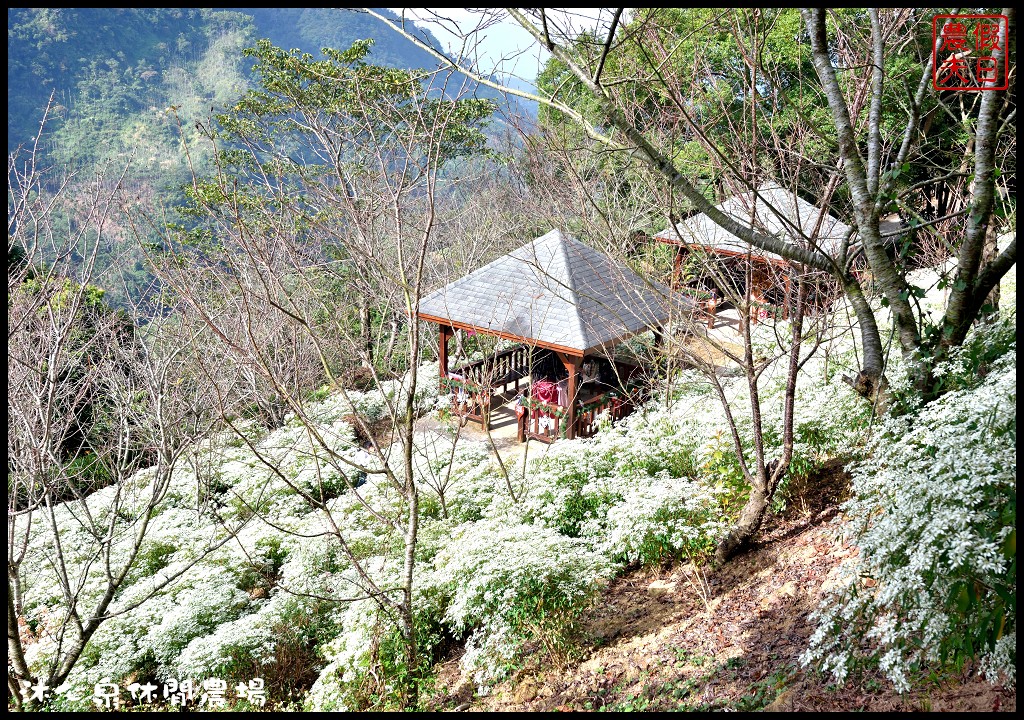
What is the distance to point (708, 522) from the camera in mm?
4773

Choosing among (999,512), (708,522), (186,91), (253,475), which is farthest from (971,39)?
(186,91)

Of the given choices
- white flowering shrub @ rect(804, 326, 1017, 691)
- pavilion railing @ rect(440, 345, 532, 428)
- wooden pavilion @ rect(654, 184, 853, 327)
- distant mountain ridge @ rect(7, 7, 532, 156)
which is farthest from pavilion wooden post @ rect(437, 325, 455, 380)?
distant mountain ridge @ rect(7, 7, 532, 156)

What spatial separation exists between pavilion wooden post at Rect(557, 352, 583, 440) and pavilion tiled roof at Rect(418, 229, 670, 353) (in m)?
0.40

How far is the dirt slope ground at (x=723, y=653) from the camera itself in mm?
3020

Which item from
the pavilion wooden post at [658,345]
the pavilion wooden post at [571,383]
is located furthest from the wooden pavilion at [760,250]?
the pavilion wooden post at [571,383]

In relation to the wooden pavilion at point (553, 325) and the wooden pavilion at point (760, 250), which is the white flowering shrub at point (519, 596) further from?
the wooden pavilion at point (553, 325)

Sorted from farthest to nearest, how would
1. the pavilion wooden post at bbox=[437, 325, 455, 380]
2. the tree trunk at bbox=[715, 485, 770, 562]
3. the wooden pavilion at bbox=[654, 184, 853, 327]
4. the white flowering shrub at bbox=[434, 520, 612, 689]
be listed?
the pavilion wooden post at bbox=[437, 325, 455, 380], the tree trunk at bbox=[715, 485, 770, 562], the white flowering shrub at bbox=[434, 520, 612, 689], the wooden pavilion at bbox=[654, 184, 853, 327]

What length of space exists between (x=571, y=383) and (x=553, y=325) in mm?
891

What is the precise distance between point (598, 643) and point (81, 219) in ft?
14.4

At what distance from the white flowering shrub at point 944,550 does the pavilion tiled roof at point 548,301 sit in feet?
20.7

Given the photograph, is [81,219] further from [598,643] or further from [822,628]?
[822,628]

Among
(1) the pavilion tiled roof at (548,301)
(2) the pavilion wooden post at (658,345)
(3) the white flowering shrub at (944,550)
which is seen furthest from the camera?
(1) the pavilion tiled roof at (548,301)

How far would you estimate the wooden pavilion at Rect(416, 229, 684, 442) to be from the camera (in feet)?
31.6

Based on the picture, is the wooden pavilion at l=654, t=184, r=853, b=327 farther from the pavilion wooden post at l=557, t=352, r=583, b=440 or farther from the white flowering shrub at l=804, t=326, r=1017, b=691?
the pavilion wooden post at l=557, t=352, r=583, b=440
